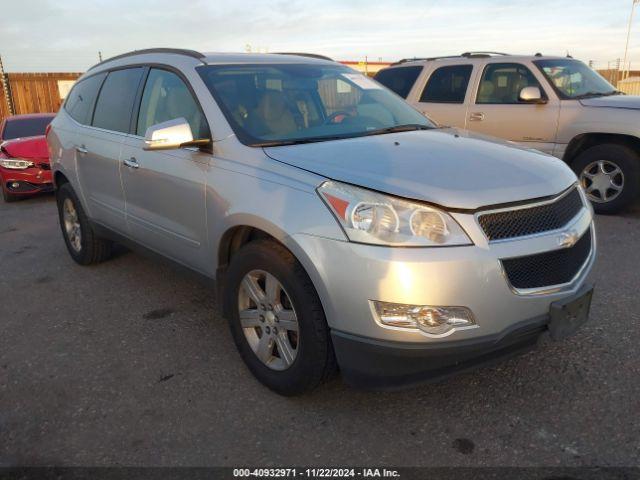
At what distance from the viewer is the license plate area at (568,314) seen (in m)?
2.45

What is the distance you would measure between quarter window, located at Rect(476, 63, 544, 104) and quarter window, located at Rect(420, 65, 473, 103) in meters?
0.24

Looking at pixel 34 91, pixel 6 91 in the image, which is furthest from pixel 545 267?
pixel 34 91

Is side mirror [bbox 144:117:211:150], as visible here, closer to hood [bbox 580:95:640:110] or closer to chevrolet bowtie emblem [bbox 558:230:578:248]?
chevrolet bowtie emblem [bbox 558:230:578:248]

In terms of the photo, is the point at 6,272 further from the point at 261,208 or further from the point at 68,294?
the point at 261,208

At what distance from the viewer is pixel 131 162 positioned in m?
3.81

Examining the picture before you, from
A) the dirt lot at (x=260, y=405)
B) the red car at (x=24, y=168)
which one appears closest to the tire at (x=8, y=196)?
the red car at (x=24, y=168)

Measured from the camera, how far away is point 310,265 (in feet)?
7.93

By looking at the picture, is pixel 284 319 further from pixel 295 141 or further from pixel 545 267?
pixel 545 267

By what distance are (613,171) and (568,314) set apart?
15.3ft

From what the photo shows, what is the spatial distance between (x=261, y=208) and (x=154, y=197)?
4.00 feet

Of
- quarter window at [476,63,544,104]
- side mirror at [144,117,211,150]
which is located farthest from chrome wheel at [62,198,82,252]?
quarter window at [476,63,544,104]

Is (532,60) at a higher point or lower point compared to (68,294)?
higher

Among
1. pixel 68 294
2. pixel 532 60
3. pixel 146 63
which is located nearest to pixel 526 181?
pixel 146 63

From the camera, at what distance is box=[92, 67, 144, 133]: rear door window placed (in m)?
4.03
